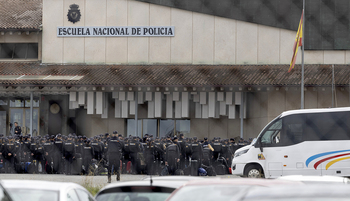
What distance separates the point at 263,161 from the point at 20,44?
716 inches

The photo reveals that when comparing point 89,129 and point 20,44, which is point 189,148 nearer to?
point 89,129

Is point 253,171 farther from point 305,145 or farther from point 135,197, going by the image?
point 135,197

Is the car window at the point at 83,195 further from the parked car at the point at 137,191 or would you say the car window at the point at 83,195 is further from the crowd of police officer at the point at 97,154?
the crowd of police officer at the point at 97,154

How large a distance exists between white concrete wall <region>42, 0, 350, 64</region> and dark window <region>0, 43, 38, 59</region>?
132 centimetres

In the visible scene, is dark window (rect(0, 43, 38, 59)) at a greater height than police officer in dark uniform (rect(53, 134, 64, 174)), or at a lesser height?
greater

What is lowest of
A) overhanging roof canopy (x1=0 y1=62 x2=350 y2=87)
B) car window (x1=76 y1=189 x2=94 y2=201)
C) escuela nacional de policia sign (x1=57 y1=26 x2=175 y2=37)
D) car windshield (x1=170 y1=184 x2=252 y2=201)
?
car window (x1=76 y1=189 x2=94 y2=201)

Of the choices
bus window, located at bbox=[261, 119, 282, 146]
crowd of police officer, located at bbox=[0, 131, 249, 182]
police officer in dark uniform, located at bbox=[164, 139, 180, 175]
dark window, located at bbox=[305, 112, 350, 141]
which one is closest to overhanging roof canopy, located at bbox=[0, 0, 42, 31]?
crowd of police officer, located at bbox=[0, 131, 249, 182]

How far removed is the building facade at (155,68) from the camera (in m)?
23.4

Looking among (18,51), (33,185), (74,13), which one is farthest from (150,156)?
(18,51)

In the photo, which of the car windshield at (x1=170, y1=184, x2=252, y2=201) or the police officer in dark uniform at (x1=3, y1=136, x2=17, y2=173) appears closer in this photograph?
the car windshield at (x1=170, y1=184, x2=252, y2=201)

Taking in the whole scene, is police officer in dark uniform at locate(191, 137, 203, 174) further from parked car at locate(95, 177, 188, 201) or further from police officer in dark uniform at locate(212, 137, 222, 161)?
parked car at locate(95, 177, 188, 201)

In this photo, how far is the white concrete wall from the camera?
953 inches

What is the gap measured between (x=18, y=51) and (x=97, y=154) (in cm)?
1263

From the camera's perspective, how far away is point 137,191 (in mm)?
4809
